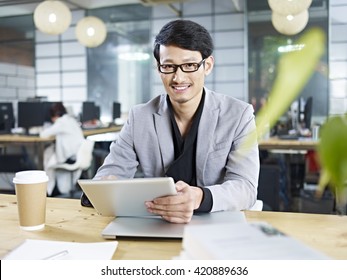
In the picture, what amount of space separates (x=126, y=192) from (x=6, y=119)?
156 inches

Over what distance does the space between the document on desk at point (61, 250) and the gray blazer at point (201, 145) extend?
1.63 feet

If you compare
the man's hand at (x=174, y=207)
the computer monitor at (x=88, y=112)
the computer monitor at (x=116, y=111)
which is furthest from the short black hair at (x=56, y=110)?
the man's hand at (x=174, y=207)

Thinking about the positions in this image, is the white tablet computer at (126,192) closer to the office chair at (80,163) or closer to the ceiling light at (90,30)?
the office chair at (80,163)

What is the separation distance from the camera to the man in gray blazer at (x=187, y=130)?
1191 millimetres

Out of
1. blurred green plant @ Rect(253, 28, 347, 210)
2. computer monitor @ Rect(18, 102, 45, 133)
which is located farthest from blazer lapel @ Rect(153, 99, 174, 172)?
computer monitor @ Rect(18, 102, 45, 133)

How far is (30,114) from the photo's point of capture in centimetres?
393

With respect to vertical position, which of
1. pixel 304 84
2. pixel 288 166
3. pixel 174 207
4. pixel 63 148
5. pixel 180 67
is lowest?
pixel 288 166

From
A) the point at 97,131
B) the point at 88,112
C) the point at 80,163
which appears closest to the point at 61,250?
the point at 80,163

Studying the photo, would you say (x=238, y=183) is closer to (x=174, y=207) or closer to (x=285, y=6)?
(x=174, y=207)

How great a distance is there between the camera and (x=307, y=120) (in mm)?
3650

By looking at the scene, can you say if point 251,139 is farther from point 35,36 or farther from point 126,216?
point 35,36

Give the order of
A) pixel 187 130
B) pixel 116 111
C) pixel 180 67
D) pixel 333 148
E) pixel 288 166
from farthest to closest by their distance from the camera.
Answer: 1. pixel 116 111
2. pixel 288 166
3. pixel 187 130
4. pixel 180 67
5. pixel 333 148

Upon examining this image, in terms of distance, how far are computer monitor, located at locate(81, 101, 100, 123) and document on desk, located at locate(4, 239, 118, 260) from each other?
14.4 feet

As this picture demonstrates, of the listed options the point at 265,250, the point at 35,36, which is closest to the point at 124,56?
the point at 35,36
